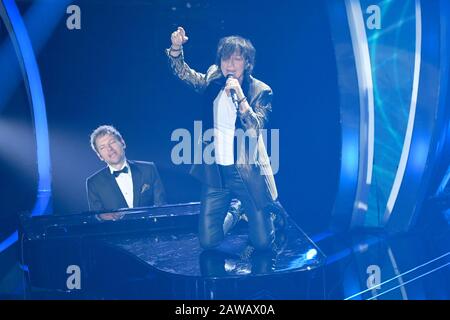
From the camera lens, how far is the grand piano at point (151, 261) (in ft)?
10.4

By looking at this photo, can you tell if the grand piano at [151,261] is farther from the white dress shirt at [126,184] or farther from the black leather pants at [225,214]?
the white dress shirt at [126,184]

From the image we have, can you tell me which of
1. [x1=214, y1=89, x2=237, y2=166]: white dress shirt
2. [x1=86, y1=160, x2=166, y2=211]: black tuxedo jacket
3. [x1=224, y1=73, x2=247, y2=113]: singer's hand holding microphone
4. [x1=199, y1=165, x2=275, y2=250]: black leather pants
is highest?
[x1=224, y1=73, x2=247, y2=113]: singer's hand holding microphone

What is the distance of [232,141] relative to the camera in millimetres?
3697

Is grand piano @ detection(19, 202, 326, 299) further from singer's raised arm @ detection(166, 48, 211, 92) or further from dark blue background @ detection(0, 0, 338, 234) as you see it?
singer's raised arm @ detection(166, 48, 211, 92)

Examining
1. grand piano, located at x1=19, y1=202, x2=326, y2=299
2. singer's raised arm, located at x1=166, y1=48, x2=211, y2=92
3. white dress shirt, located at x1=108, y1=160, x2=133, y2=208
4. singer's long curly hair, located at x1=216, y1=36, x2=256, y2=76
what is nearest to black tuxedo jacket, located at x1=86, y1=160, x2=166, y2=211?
white dress shirt, located at x1=108, y1=160, x2=133, y2=208

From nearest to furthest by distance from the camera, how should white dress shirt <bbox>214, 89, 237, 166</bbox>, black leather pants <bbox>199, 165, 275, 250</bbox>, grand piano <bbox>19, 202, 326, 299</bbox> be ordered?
grand piano <bbox>19, 202, 326, 299</bbox>, black leather pants <bbox>199, 165, 275, 250</bbox>, white dress shirt <bbox>214, 89, 237, 166</bbox>

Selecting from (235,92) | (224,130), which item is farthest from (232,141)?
(235,92)

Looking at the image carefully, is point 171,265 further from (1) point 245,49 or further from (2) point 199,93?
(1) point 245,49

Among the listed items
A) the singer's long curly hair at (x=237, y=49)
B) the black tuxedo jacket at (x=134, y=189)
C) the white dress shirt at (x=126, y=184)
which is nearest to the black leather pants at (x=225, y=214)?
the black tuxedo jacket at (x=134, y=189)

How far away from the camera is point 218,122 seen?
371cm

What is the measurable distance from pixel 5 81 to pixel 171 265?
154 centimetres

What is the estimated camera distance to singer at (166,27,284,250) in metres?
3.61

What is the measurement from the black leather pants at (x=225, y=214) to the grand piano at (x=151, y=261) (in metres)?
0.05
